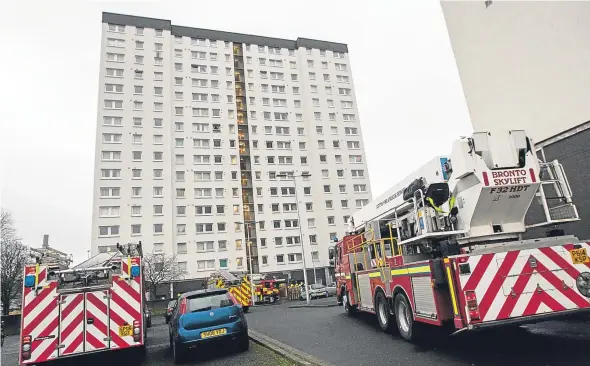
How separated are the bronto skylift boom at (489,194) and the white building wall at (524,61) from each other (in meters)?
5.98

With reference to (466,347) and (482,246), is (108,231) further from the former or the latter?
(482,246)

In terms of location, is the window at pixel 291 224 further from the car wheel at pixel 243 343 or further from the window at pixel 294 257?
the car wheel at pixel 243 343

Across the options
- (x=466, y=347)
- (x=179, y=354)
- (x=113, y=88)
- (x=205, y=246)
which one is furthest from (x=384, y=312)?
(x=113, y=88)

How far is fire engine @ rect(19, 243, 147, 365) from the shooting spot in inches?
293

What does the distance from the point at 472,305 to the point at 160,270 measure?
40291mm

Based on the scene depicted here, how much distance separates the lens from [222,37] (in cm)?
6078

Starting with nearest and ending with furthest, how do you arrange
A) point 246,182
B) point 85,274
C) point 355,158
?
point 85,274
point 246,182
point 355,158

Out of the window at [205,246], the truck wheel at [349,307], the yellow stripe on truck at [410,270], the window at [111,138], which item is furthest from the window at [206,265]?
the yellow stripe on truck at [410,270]

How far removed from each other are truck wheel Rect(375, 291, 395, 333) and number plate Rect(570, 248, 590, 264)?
169 inches

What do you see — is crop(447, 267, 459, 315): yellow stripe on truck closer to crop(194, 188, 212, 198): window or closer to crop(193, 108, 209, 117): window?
crop(194, 188, 212, 198): window

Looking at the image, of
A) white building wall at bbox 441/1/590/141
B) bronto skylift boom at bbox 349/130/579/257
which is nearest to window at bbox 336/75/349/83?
white building wall at bbox 441/1/590/141

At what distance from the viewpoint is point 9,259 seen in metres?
38.1

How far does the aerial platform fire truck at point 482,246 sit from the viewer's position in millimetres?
6285

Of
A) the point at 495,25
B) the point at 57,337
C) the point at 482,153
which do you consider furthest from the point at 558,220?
the point at 495,25
